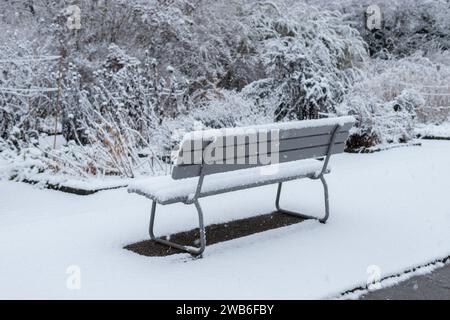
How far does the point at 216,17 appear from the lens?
14578 mm

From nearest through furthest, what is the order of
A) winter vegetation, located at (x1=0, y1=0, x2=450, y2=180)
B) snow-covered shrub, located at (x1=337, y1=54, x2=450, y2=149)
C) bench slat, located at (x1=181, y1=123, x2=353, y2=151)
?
bench slat, located at (x1=181, y1=123, x2=353, y2=151)
winter vegetation, located at (x1=0, y1=0, x2=450, y2=180)
snow-covered shrub, located at (x1=337, y1=54, x2=450, y2=149)

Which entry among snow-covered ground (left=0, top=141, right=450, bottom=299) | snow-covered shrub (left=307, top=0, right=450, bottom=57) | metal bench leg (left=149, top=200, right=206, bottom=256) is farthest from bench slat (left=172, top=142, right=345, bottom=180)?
snow-covered shrub (left=307, top=0, right=450, bottom=57)

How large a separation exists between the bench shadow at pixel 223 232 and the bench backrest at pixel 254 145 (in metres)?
0.59

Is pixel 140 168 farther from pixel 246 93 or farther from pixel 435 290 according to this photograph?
pixel 435 290

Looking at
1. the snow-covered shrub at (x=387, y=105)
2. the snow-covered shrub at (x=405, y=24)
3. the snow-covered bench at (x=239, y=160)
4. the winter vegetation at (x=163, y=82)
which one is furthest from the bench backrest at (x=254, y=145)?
the snow-covered shrub at (x=405, y=24)

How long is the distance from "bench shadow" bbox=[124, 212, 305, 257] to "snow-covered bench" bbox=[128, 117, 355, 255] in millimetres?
113

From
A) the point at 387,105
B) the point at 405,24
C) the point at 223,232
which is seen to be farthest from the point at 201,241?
the point at 405,24

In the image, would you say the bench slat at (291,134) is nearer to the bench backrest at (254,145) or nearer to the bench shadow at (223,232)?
the bench backrest at (254,145)

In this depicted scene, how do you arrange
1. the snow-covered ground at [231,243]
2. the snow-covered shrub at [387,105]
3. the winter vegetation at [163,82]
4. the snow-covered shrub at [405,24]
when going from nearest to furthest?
the snow-covered ground at [231,243]
the winter vegetation at [163,82]
the snow-covered shrub at [387,105]
the snow-covered shrub at [405,24]

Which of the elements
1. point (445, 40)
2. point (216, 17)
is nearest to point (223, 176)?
point (216, 17)

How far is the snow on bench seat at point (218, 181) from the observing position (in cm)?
520

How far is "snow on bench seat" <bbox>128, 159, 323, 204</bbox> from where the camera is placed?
5199 mm

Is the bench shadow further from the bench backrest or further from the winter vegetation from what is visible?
the winter vegetation

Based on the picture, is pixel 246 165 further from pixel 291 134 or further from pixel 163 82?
pixel 163 82
